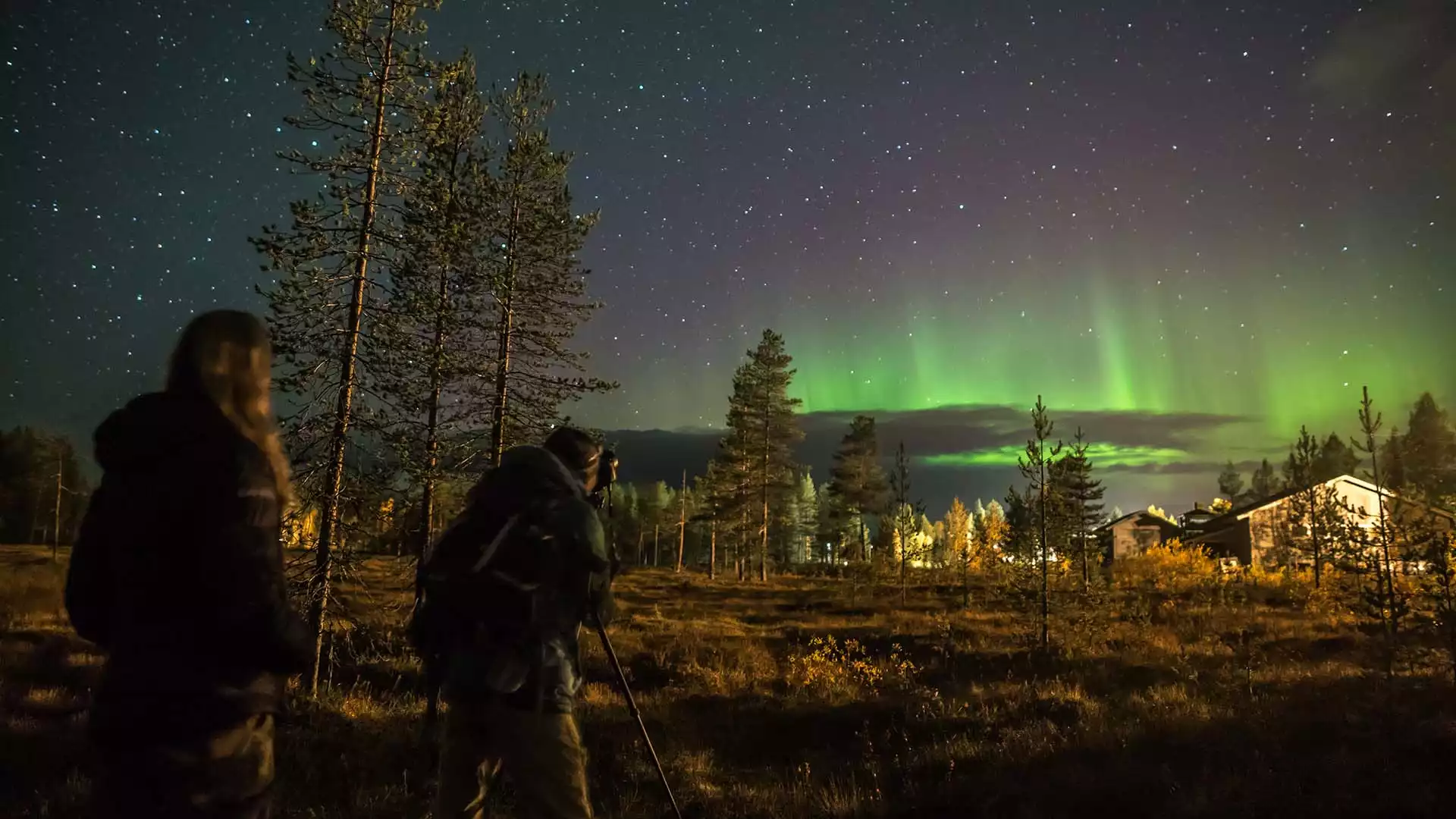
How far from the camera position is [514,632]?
3.32 m

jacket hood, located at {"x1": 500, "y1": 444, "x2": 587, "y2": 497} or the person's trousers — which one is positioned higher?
jacket hood, located at {"x1": 500, "y1": 444, "x2": 587, "y2": 497}

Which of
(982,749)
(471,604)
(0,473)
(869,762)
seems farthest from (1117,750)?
(0,473)

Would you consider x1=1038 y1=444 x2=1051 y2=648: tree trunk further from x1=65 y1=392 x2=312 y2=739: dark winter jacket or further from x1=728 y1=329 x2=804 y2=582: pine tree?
x1=728 y1=329 x2=804 y2=582: pine tree

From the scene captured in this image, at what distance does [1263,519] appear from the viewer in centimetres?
4031

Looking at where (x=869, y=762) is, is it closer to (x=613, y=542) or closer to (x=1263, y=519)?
(x=613, y=542)

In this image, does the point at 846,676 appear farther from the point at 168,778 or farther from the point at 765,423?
the point at 765,423

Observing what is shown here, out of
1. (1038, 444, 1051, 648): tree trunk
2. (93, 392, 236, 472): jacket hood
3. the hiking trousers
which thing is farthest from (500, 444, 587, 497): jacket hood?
(1038, 444, 1051, 648): tree trunk

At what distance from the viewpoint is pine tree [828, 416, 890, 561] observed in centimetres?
5550

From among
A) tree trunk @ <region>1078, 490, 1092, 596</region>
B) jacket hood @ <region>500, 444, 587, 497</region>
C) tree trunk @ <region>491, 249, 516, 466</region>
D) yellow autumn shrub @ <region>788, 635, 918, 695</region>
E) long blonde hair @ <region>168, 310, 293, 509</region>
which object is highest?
tree trunk @ <region>491, 249, 516, 466</region>

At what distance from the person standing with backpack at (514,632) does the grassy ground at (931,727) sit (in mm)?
658

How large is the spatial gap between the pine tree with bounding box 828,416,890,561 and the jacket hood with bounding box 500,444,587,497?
5144 centimetres

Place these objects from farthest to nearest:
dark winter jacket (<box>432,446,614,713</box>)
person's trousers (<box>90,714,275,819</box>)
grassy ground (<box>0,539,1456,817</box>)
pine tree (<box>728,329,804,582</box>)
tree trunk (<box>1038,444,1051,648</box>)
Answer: pine tree (<box>728,329,804,582</box>) < tree trunk (<box>1038,444,1051,648</box>) < grassy ground (<box>0,539,1456,817</box>) < dark winter jacket (<box>432,446,614,713</box>) < person's trousers (<box>90,714,275,819</box>)

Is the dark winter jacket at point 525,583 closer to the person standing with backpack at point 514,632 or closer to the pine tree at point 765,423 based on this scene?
the person standing with backpack at point 514,632

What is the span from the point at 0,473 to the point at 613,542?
222 feet
